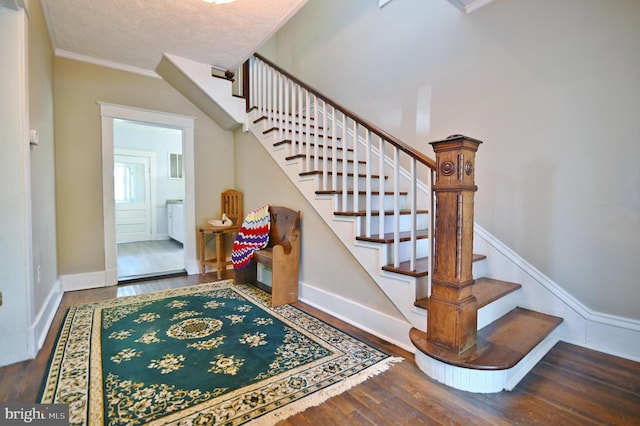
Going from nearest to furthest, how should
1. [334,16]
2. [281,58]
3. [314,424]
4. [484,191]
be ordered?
1. [314,424]
2. [484,191]
3. [334,16]
4. [281,58]

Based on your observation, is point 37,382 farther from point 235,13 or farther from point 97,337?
point 235,13

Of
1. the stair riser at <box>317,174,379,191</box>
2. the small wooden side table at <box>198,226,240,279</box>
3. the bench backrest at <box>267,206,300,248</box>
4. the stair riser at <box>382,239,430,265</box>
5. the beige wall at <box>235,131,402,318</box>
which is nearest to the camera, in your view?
the stair riser at <box>382,239,430,265</box>

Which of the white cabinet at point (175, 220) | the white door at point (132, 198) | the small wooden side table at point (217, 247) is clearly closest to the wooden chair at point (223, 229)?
the small wooden side table at point (217, 247)

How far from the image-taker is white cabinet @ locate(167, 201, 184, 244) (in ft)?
20.4

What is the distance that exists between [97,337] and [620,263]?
337 centimetres

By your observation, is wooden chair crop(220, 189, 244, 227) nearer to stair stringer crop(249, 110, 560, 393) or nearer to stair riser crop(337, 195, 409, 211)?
stair stringer crop(249, 110, 560, 393)

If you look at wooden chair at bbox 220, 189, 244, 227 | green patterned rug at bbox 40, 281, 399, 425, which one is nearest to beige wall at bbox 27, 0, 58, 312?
green patterned rug at bbox 40, 281, 399, 425

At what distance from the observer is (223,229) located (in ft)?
12.8

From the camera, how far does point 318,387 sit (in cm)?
152

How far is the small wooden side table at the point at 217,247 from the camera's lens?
3.74 m

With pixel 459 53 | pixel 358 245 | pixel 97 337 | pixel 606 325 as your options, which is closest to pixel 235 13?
pixel 459 53

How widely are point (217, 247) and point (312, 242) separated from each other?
1.52 metres

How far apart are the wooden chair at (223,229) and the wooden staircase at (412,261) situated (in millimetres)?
1156

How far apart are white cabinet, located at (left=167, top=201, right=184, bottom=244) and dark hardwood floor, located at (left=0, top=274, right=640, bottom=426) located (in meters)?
4.59
